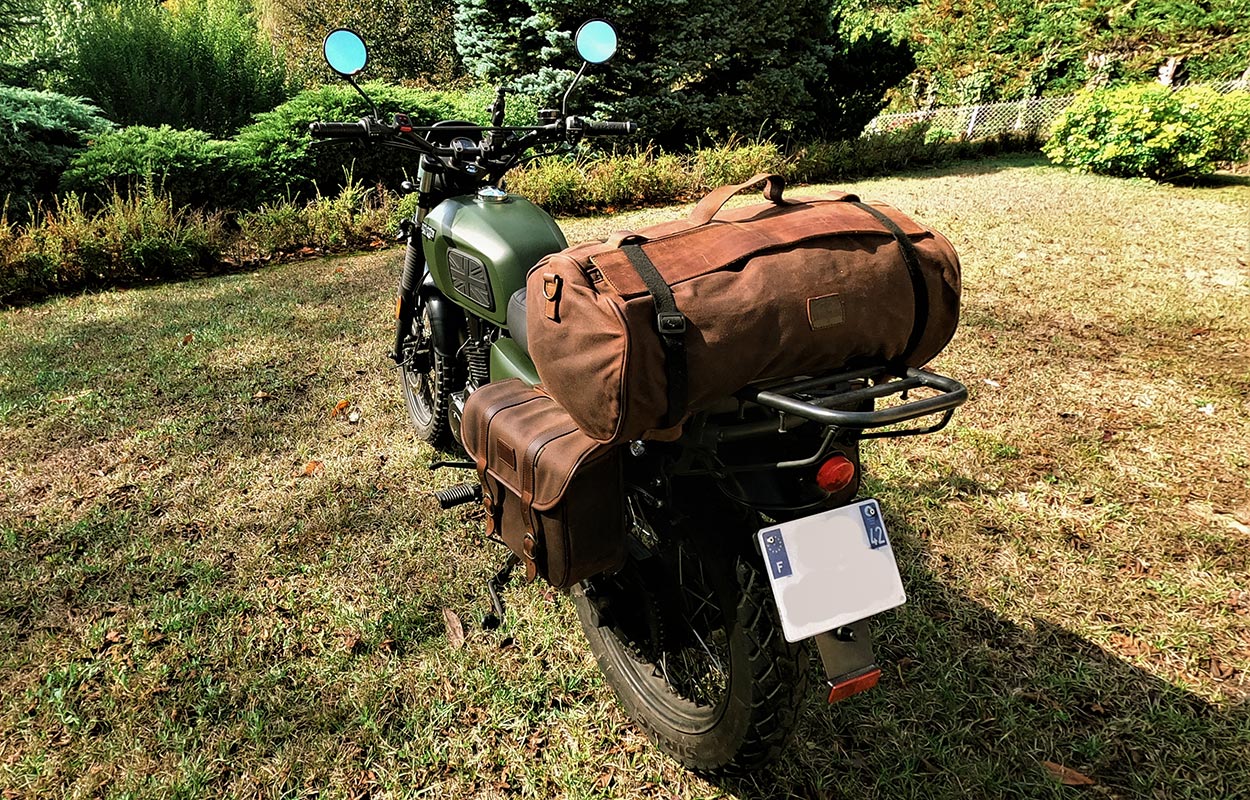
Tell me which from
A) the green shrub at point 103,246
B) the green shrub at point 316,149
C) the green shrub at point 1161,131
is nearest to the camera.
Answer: the green shrub at point 103,246

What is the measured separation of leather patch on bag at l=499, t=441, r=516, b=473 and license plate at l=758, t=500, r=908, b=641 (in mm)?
551

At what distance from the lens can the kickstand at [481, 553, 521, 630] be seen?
203 cm

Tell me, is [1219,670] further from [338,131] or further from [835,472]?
[338,131]

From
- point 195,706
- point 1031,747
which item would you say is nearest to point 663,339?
point 1031,747

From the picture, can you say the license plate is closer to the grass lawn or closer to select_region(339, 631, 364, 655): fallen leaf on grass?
the grass lawn

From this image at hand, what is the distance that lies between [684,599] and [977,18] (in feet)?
56.2

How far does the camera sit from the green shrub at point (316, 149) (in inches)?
267

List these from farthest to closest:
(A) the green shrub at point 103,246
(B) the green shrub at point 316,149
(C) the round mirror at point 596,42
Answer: (B) the green shrub at point 316,149 < (A) the green shrub at point 103,246 < (C) the round mirror at point 596,42

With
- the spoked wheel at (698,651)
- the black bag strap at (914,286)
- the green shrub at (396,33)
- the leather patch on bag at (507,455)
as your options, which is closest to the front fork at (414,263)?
the leather patch on bag at (507,455)

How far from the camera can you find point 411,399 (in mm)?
3121

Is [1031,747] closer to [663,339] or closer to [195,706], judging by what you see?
[663,339]

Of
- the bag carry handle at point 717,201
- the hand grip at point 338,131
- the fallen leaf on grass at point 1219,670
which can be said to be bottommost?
the fallen leaf on grass at point 1219,670

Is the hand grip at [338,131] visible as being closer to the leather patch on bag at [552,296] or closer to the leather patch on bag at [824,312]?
the leather patch on bag at [552,296]

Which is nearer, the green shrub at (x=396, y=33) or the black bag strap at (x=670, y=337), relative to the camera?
the black bag strap at (x=670, y=337)
